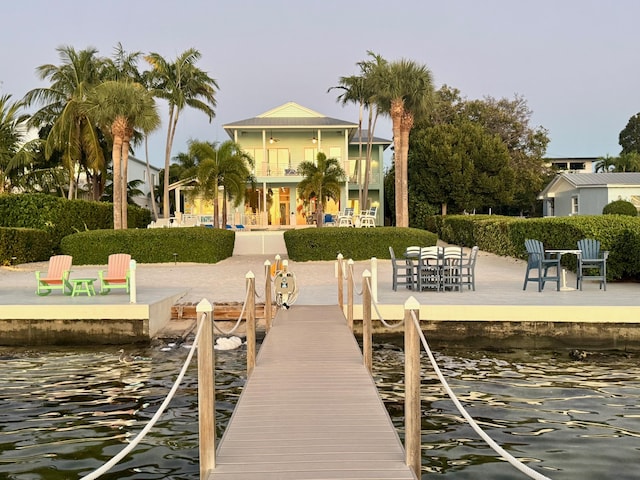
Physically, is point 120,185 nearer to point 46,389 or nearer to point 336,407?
point 46,389

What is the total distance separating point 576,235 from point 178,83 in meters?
28.0

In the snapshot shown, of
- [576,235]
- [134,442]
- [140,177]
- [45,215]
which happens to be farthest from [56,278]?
[140,177]

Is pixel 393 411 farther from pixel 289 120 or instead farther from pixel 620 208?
pixel 289 120

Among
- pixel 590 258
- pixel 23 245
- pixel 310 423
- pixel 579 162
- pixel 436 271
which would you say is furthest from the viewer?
pixel 579 162

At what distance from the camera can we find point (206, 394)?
4797mm

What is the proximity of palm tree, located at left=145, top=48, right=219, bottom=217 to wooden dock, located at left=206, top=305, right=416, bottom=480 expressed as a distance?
3175cm

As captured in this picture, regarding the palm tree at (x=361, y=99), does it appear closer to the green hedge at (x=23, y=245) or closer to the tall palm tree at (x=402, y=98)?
the tall palm tree at (x=402, y=98)

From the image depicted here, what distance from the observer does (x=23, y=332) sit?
12.1 metres

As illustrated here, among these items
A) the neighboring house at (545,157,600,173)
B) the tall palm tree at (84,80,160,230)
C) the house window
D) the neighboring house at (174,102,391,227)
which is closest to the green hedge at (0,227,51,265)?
the tall palm tree at (84,80,160,230)

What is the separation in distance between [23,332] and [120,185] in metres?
15.8

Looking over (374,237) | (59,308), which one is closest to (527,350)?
(59,308)

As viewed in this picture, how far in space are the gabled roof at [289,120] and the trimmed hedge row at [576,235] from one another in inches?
589

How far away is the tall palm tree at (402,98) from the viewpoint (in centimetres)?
2714

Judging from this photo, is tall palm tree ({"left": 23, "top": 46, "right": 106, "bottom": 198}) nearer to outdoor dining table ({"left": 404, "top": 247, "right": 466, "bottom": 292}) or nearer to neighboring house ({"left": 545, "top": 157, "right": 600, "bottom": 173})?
outdoor dining table ({"left": 404, "top": 247, "right": 466, "bottom": 292})
